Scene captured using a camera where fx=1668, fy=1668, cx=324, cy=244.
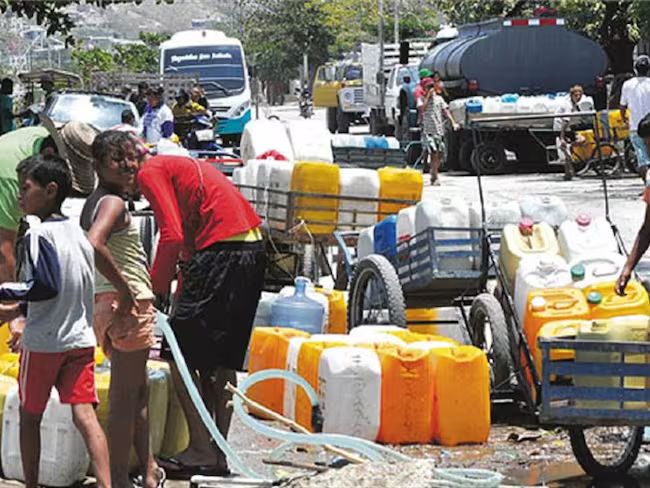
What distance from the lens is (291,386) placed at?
30.3 feet

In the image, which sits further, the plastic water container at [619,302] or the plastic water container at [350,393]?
the plastic water container at [350,393]

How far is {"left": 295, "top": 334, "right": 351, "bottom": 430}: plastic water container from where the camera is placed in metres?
8.98

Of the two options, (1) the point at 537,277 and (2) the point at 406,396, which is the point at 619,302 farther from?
(2) the point at 406,396

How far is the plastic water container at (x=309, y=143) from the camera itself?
563 inches

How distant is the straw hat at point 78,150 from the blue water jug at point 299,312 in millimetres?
3013

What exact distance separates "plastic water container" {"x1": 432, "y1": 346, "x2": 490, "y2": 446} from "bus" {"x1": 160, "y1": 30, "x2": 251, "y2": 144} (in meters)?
28.8

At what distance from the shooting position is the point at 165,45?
4106 centimetres

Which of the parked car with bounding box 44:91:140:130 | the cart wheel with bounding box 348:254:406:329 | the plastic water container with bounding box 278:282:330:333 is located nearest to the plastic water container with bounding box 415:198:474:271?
the cart wheel with bounding box 348:254:406:329

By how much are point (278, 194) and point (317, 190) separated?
0.30 meters

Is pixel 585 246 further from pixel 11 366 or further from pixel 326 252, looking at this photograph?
pixel 326 252

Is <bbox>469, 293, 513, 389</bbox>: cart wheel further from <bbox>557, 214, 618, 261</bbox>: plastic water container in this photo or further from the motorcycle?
the motorcycle

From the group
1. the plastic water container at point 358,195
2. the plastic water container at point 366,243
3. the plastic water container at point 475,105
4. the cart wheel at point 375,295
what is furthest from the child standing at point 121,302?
the plastic water container at point 475,105

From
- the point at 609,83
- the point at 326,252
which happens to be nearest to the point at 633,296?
the point at 326,252

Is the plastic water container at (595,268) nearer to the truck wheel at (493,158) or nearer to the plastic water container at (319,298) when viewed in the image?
the plastic water container at (319,298)
